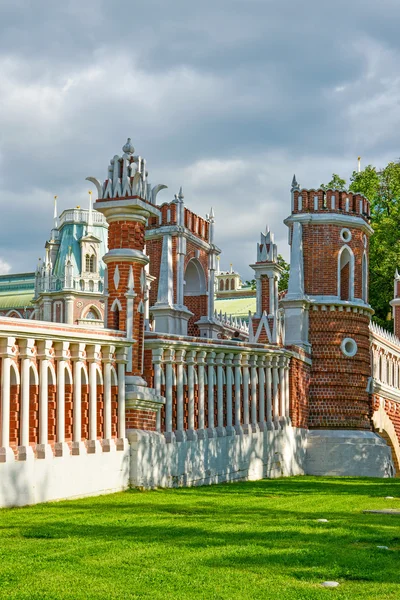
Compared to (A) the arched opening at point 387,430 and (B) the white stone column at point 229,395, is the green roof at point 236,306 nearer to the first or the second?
(A) the arched opening at point 387,430

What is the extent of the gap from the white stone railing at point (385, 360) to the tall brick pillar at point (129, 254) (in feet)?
48.7

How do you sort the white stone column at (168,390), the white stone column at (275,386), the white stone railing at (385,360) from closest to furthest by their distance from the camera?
the white stone column at (168,390) → the white stone column at (275,386) → the white stone railing at (385,360)

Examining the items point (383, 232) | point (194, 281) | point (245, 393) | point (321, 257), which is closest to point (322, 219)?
point (321, 257)

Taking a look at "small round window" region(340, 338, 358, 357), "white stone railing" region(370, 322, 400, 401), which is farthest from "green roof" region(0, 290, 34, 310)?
"small round window" region(340, 338, 358, 357)

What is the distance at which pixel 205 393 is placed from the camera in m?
18.3

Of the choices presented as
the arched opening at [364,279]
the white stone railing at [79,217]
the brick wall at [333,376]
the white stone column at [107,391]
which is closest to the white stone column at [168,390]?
the white stone column at [107,391]

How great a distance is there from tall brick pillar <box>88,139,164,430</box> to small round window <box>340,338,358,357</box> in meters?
10.3

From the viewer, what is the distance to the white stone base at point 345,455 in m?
24.2

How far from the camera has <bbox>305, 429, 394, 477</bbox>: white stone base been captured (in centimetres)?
2419

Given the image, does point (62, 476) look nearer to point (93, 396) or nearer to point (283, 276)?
point (93, 396)

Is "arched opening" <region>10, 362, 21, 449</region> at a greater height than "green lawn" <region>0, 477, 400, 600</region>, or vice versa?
"arched opening" <region>10, 362, 21, 449</region>

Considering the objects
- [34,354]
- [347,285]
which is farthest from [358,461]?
[34,354]

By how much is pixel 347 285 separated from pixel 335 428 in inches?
162

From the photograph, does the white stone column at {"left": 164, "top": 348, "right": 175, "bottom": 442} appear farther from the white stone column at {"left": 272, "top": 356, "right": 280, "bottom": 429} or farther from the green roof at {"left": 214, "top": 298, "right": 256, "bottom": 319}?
the green roof at {"left": 214, "top": 298, "right": 256, "bottom": 319}
